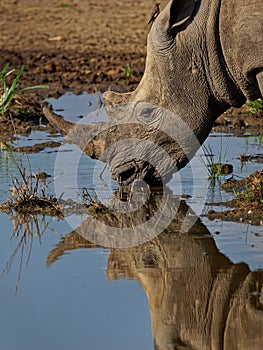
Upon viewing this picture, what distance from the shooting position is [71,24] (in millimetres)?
17016

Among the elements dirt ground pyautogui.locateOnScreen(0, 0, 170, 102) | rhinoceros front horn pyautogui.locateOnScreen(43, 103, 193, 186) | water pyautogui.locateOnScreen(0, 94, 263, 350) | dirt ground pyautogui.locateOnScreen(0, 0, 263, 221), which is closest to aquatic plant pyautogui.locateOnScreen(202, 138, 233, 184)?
water pyautogui.locateOnScreen(0, 94, 263, 350)

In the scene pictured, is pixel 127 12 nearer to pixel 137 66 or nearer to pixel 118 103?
pixel 137 66

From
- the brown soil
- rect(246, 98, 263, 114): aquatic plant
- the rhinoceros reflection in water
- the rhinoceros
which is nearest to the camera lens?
the rhinoceros reflection in water

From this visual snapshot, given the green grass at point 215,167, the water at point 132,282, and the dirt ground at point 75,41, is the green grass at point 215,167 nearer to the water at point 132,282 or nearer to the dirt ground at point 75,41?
the water at point 132,282

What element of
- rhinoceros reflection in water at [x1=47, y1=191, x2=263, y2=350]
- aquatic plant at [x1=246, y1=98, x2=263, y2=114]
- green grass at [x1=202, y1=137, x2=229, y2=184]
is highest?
aquatic plant at [x1=246, y1=98, x2=263, y2=114]

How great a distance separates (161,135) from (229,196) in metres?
0.73

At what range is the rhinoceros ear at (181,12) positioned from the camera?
6.96m

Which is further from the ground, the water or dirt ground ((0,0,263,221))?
dirt ground ((0,0,263,221))

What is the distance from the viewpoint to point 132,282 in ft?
18.2

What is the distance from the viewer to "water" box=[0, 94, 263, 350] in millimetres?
4773

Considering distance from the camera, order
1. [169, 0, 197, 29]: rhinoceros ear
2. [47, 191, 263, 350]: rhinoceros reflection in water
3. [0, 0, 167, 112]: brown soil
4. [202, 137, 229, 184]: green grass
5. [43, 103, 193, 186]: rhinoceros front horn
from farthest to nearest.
A: 1. [0, 0, 167, 112]: brown soil
2. [202, 137, 229, 184]: green grass
3. [43, 103, 193, 186]: rhinoceros front horn
4. [169, 0, 197, 29]: rhinoceros ear
5. [47, 191, 263, 350]: rhinoceros reflection in water

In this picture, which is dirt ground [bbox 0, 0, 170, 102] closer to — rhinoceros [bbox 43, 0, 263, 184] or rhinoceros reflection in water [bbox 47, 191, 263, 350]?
rhinoceros [bbox 43, 0, 263, 184]

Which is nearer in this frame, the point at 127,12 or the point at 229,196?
the point at 229,196

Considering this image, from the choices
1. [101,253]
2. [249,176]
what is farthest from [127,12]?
[101,253]
